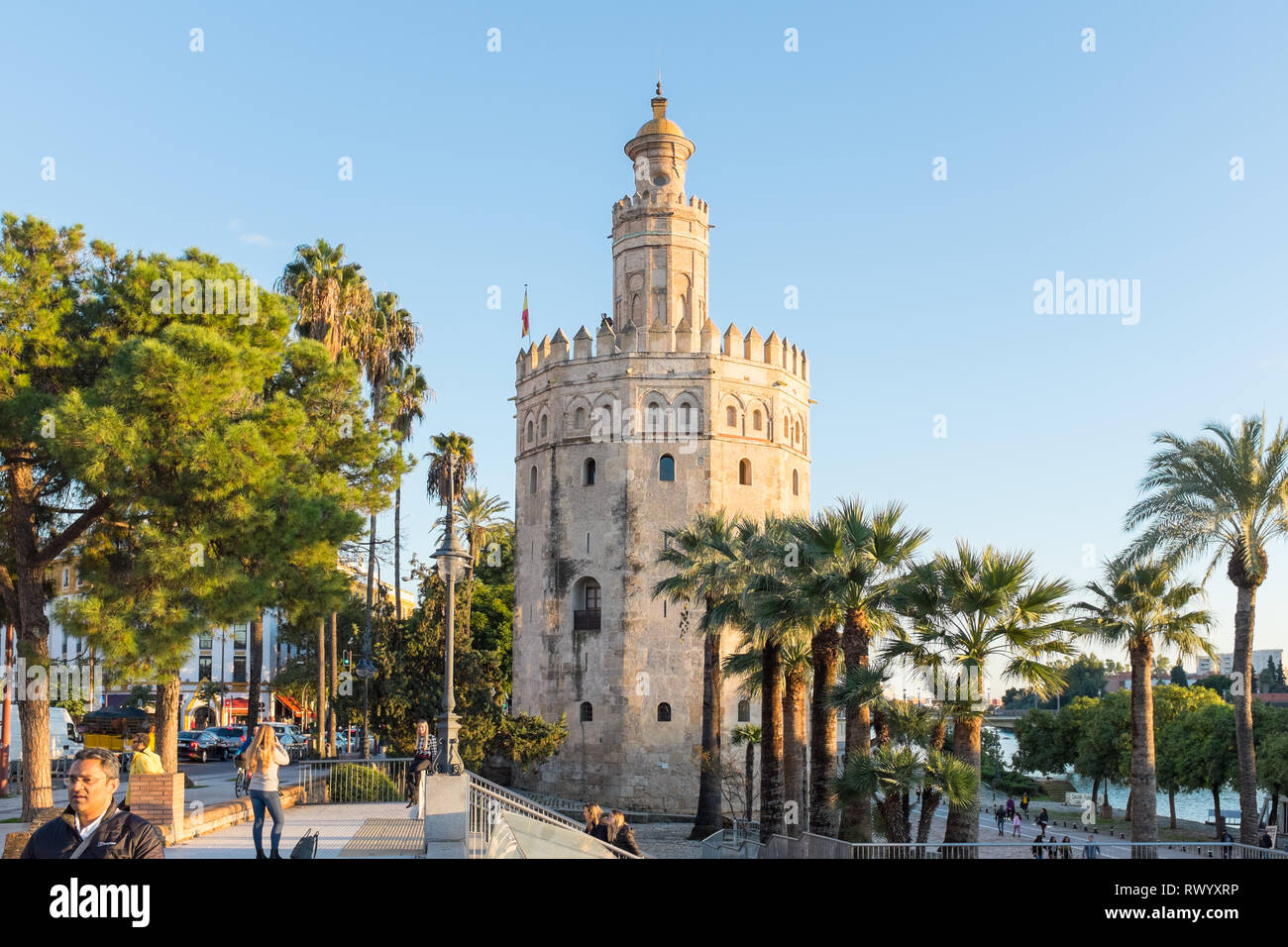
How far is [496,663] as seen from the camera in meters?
38.0

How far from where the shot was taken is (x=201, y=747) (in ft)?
154

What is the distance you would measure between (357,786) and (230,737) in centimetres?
2841

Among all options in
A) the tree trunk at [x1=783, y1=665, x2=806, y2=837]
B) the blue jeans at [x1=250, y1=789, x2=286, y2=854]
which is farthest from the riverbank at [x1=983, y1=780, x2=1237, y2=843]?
the blue jeans at [x1=250, y1=789, x2=286, y2=854]

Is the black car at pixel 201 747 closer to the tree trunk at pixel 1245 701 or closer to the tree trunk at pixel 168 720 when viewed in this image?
the tree trunk at pixel 168 720

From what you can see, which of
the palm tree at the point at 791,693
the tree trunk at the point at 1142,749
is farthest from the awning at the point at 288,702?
the tree trunk at the point at 1142,749

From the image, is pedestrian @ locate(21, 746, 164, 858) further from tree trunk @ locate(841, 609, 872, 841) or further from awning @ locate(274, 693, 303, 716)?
awning @ locate(274, 693, 303, 716)

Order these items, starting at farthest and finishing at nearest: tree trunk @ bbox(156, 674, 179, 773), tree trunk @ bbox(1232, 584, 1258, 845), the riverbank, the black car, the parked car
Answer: the riverbank → the parked car → the black car → tree trunk @ bbox(1232, 584, 1258, 845) → tree trunk @ bbox(156, 674, 179, 773)

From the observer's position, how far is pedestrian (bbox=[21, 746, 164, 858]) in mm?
6074

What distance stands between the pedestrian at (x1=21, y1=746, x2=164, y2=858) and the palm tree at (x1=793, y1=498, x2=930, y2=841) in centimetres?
1742
